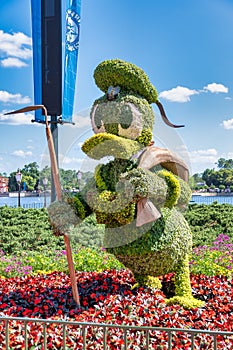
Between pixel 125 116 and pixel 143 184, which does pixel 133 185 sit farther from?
pixel 125 116

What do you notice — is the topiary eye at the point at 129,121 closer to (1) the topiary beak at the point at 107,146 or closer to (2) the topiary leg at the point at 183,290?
(1) the topiary beak at the point at 107,146

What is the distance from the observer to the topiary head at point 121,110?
13.1 ft

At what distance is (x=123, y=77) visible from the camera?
4.18 m

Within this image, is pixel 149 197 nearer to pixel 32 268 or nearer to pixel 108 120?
pixel 108 120

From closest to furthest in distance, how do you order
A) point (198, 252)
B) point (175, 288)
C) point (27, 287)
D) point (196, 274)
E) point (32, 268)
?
point (175, 288) → point (27, 287) → point (196, 274) → point (32, 268) → point (198, 252)

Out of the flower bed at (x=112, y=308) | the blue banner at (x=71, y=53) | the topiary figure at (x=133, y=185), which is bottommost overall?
the flower bed at (x=112, y=308)

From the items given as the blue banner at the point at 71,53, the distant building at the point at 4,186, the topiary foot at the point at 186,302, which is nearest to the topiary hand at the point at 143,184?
the topiary foot at the point at 186,302

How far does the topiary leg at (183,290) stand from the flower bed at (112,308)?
0.26ft

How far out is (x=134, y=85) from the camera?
13.9 ft

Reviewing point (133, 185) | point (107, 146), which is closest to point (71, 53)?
point (107, 146)

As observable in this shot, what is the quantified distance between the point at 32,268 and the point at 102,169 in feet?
8.74

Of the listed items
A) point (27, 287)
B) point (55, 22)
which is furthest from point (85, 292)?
point (55, 22)

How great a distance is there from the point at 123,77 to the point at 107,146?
0.73 metres

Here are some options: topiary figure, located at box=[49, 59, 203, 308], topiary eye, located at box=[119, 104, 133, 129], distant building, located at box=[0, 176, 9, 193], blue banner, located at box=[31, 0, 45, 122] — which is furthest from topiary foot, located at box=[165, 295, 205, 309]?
distant building, located at box=[0, 176, 9, 193]
